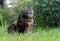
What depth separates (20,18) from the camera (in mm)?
8398

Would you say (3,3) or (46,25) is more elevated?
(3,3)

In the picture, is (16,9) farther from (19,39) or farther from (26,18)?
(19,39)

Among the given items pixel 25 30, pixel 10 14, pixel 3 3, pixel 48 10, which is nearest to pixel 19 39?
pixel 25 30

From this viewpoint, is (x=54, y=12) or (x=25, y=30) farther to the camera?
(x=54, y=12)

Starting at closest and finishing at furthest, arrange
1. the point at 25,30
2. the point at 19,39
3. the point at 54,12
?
the point at 19,39 < the point at 25,30 < the point at 54,12

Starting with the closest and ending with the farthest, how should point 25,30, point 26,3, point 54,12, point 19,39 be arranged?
point 19,39 < point 25,30 < point 54,12 < point 26,3

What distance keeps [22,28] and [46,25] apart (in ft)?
6.48

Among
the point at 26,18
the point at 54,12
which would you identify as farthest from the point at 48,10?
the point at 26,18

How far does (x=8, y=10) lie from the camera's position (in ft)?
37.0

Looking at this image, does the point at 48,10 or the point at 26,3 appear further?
the point at 26,3

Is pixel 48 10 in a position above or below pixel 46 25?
above

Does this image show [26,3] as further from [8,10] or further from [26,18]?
[26,18]

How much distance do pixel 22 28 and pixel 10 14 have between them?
2821mm

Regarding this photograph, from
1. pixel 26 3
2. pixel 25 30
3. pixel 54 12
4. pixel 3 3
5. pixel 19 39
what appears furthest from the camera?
pixel 3 3
